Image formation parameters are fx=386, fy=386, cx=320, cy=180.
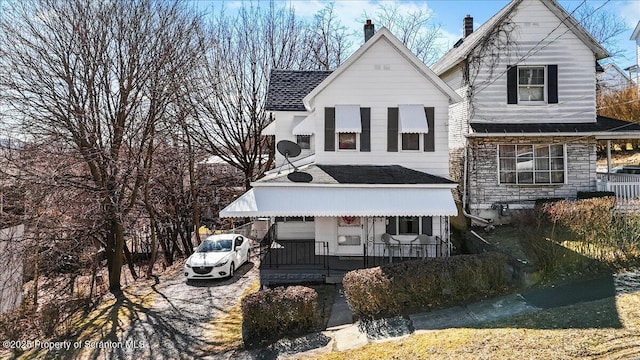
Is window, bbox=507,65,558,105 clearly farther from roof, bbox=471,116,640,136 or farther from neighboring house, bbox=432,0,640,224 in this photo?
roof, bbox=471,116,640,136

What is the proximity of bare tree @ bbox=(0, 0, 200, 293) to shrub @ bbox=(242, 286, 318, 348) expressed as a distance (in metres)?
9.31

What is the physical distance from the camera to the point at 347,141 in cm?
1912

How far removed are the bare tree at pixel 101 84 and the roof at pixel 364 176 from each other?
7.02 meters

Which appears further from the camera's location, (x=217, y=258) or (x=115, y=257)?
(x=115, y=257)

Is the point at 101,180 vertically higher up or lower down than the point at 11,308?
higher up

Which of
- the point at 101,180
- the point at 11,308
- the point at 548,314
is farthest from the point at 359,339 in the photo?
the point at 11,308

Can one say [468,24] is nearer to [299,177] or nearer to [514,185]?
[514,185]

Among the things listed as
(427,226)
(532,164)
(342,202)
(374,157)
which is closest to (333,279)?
(342,202)

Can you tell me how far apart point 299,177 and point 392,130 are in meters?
5.35

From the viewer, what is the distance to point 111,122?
17984 mm

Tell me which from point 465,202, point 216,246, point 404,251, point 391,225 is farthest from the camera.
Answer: point 465,202

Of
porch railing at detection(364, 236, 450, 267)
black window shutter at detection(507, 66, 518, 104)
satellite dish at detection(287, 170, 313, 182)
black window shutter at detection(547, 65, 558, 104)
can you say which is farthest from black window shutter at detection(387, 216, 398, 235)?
black window shutter at detection(547, 65, 558, 104)

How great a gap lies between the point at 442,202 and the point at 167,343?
11.5 metres

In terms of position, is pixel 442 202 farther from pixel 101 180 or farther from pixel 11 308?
pixel 11 308
